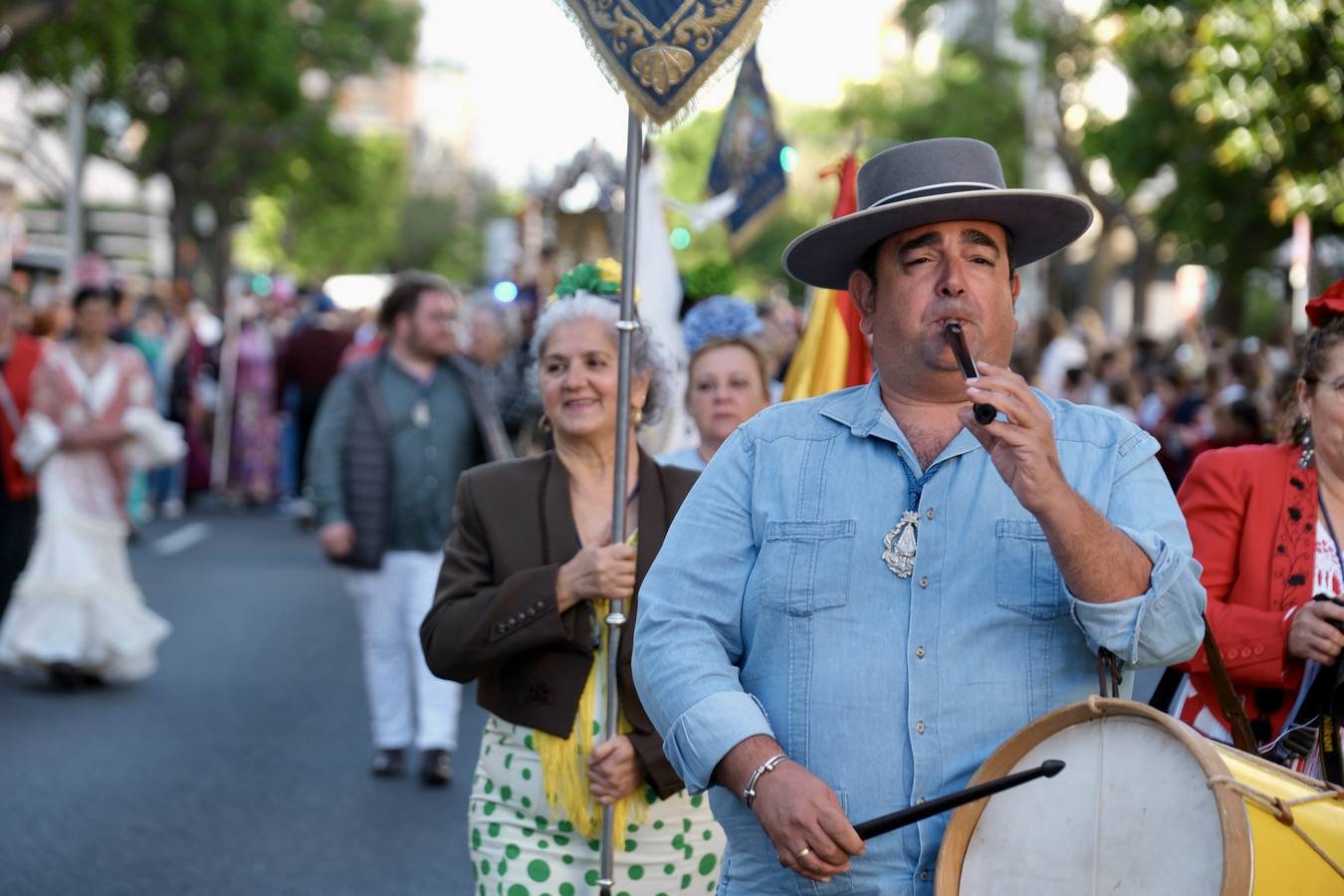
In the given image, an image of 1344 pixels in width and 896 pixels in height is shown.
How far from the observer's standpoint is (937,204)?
3135 mm

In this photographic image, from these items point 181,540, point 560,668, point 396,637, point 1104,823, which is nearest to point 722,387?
point 560,668

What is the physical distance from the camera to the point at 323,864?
7.40 metres

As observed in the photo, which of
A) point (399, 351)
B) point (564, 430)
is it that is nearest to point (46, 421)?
point (399, 351)

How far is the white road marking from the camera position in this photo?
17781 mm

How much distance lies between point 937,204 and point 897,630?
66cm

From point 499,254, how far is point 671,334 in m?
31.2

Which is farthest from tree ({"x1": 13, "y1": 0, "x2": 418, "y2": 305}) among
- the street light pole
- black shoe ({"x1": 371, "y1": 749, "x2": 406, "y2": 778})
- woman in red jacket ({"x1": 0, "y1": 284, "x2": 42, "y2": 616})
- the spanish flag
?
the spanish flag

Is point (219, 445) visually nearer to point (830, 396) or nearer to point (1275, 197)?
point (1275, 197)

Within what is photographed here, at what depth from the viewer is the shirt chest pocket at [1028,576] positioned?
10.1ft

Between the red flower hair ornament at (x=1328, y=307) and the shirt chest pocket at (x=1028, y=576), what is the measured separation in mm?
1440

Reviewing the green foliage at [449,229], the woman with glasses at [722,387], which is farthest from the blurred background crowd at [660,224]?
the green foliage at [449,229]

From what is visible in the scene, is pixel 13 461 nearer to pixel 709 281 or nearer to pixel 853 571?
pixel 709 281

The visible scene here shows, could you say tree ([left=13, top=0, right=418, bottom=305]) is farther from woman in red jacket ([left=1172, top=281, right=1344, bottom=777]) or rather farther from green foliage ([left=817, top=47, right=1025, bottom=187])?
woman in red jacket ([left=1172, top=281, right=1344, bottom=777])

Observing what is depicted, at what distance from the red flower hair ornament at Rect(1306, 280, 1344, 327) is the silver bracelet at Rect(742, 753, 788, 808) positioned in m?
1.84
